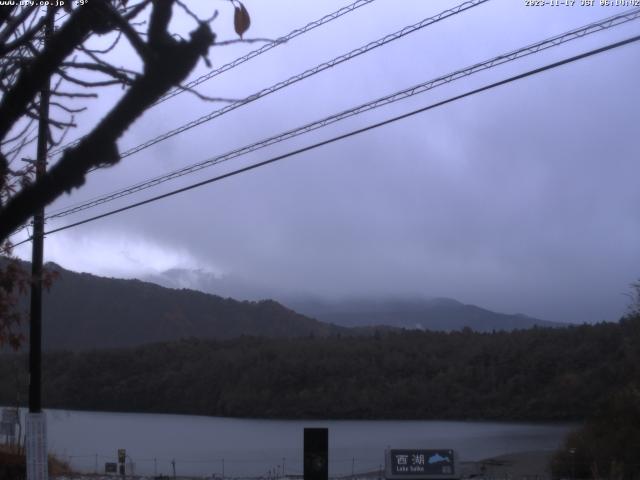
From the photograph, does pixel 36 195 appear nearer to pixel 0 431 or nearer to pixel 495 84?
pixel 495 84

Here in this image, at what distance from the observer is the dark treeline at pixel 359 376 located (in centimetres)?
4909

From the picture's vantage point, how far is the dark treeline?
1933 inches

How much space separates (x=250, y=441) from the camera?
3797 cm

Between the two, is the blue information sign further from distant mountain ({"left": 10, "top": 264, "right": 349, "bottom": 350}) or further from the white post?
distant mountain ({"left": 10, "top": 264, "right": 349, "bottom": 350})

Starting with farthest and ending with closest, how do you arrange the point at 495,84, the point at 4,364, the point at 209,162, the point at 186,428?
the point at 186,428, the point at 4,364, the point at 209,162, the point at 495,84

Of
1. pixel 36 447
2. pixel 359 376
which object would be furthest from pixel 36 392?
pixel 359 376

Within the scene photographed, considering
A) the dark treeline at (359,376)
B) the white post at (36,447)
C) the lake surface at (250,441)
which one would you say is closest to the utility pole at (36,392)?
the white post at (36,447)

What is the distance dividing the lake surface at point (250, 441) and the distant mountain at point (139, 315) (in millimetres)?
23379

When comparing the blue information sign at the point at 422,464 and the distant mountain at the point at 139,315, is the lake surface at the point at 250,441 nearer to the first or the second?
the blue information sign at the point at 422,464

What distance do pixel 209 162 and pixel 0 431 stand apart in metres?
14.7

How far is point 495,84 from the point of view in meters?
10.3

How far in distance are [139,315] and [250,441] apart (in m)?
42.1

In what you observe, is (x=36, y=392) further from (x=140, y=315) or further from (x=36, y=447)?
(x=140, y=315)

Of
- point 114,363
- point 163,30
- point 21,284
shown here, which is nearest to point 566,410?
point 114,363
